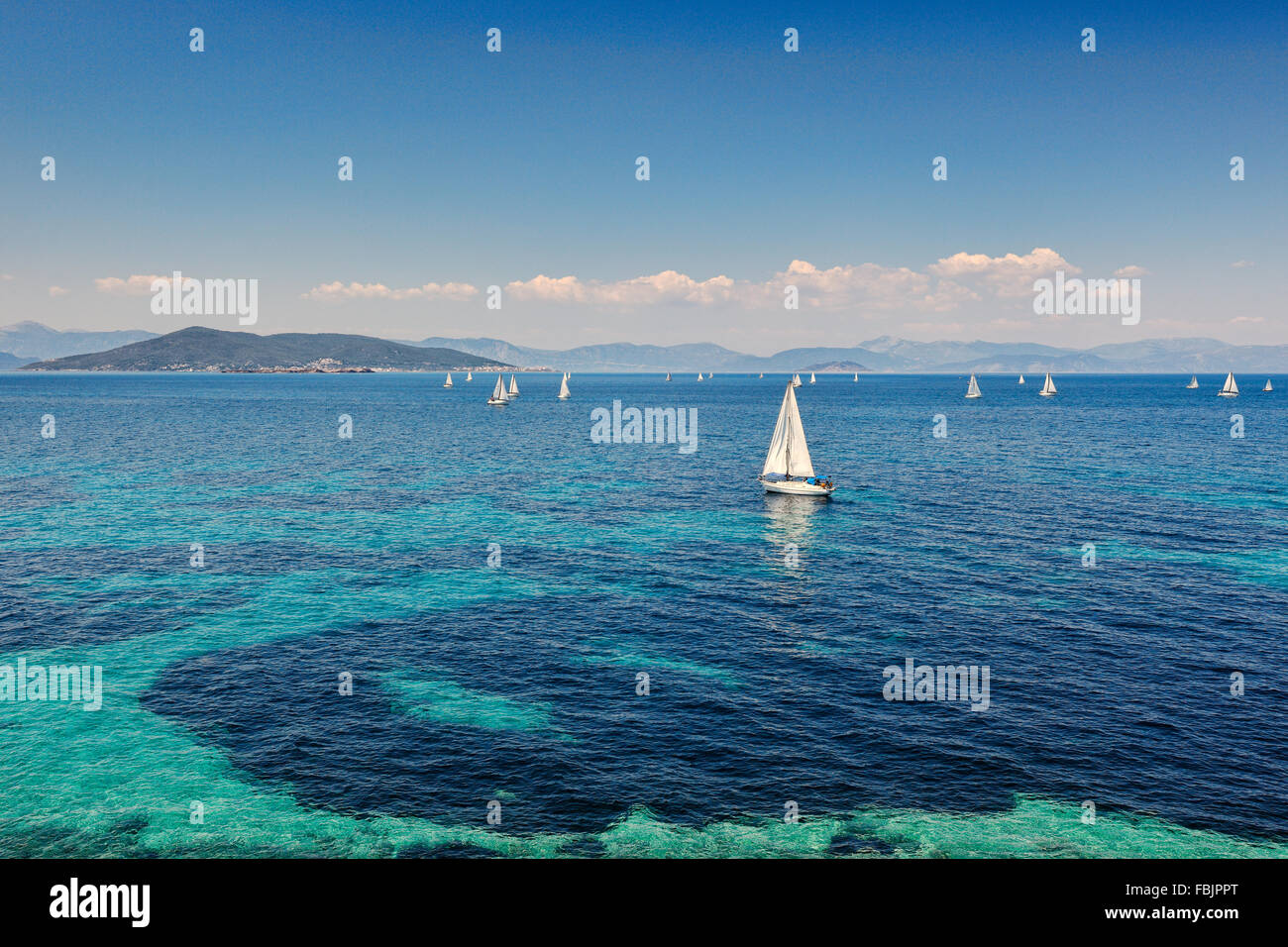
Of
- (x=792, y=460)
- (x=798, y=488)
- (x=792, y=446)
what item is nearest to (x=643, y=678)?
(x=798, y=488)

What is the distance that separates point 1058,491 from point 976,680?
74163 mm

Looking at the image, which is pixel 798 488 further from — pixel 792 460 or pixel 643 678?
pixel 643 678

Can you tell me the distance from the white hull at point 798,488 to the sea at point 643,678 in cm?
305

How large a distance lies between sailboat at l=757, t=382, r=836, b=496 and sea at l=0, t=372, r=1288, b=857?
4.08 m

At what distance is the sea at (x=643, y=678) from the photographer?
35438 millimetres

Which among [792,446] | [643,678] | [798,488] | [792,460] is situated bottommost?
[643,678]

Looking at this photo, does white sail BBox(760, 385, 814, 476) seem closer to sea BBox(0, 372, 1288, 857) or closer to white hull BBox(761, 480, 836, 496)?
white hull BBox(761, 480, 836, 496)

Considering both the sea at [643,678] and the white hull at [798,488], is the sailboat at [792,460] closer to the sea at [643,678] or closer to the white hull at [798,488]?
the white hull at [798,488]

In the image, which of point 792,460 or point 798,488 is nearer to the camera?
point 798,488

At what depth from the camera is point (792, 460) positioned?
4220 inches

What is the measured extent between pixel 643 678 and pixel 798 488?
60.9 metres

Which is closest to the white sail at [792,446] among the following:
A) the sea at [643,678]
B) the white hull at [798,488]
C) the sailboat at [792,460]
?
the sailboat at [792,460]

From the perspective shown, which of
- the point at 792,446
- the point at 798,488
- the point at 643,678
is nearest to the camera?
the point at 643,678
